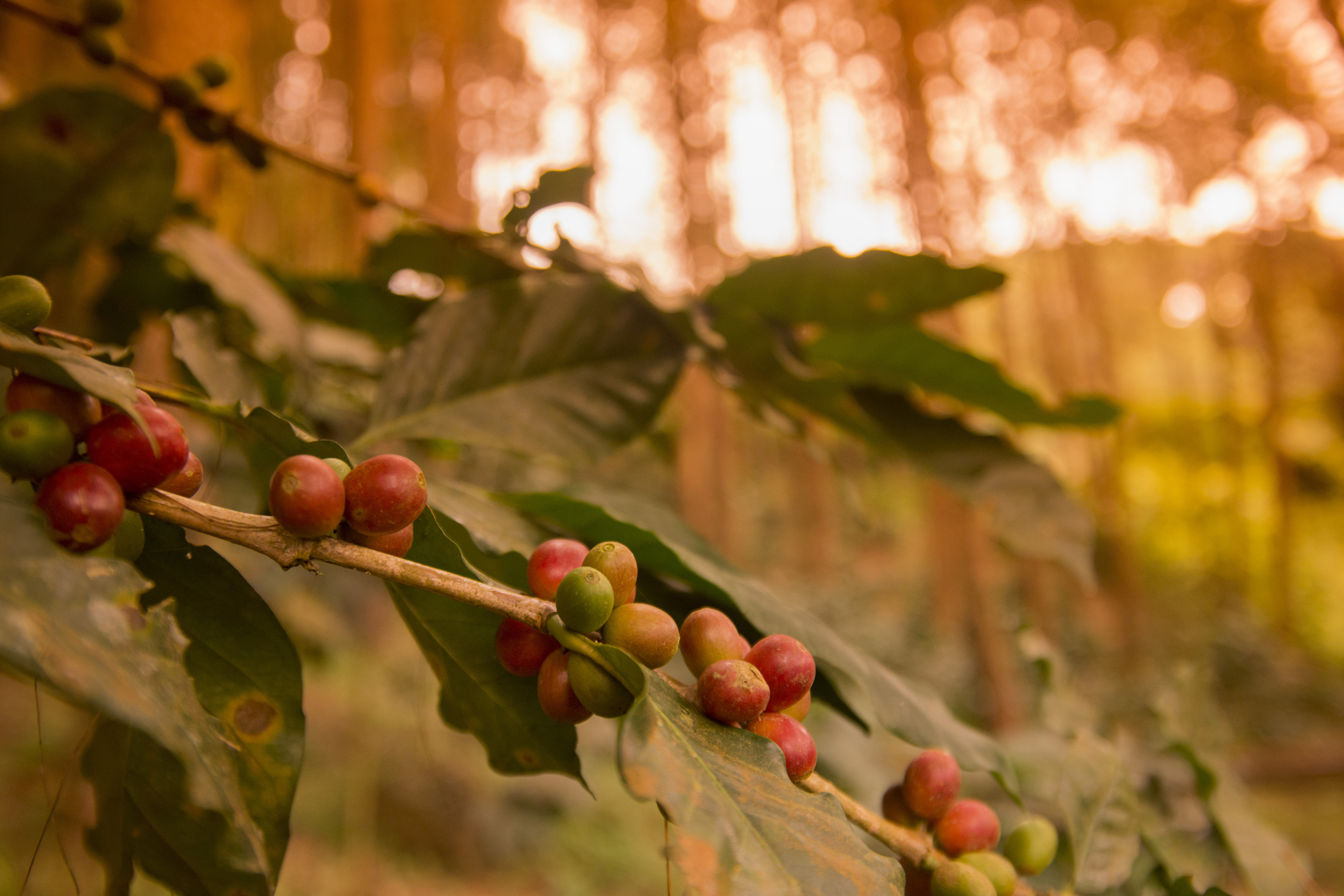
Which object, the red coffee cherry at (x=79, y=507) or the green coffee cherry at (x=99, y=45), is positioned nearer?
the red coffee cherry at (x=79, y=507)

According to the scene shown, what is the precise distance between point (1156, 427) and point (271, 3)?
14.3m

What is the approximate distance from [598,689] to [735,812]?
0.22 feet

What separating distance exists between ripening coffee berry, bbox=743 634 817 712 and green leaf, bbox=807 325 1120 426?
16.0 inches

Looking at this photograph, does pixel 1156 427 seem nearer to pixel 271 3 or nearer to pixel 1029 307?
pixel 1029 307

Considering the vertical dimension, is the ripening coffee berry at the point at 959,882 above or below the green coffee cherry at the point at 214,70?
below

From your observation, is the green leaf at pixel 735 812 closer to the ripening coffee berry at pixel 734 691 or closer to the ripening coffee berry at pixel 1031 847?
the ripening coffee berry at pixel 734 691

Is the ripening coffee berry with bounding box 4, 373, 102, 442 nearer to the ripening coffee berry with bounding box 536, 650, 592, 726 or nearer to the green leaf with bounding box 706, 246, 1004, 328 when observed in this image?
the ripening coffee berry with bounding box 536, 650, 592, 726

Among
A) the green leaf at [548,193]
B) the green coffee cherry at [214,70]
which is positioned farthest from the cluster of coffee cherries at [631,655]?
the green coffee cherry at [214,70]

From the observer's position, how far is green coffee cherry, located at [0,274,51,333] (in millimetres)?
294

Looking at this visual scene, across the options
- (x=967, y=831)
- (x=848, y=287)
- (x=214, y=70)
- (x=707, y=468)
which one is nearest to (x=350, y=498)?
(x=967, y=831)

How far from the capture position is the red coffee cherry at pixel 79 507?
0.86 feet

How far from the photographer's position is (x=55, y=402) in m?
0.28

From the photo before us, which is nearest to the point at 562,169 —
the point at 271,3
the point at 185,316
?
the point at 185,316

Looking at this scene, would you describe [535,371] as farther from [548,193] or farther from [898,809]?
[898,809]
